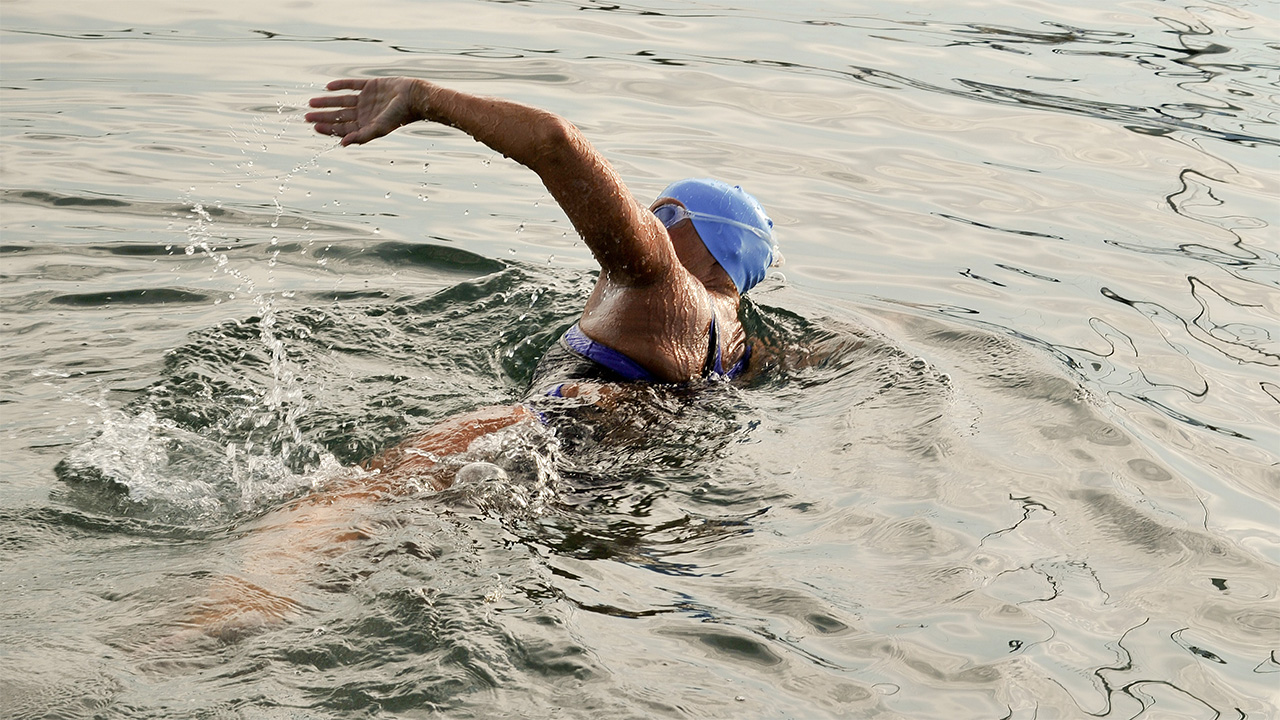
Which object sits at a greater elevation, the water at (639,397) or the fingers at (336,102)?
the fingers at (336,102)

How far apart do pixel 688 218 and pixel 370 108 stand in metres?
1.65

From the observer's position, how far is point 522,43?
11125 mm

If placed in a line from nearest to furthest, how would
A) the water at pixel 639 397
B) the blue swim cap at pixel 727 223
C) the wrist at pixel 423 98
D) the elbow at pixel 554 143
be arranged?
the water at pixel 639 397, the elbow at pixel 554 143, the wrist at pixel 423 98, the blue swim cap at pixel 727 223

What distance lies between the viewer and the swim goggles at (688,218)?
5762 mm

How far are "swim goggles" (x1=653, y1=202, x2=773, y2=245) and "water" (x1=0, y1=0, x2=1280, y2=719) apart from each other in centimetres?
61

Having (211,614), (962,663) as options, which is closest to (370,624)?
(211,614)

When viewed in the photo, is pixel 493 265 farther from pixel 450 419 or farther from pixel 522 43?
pixel 522 43

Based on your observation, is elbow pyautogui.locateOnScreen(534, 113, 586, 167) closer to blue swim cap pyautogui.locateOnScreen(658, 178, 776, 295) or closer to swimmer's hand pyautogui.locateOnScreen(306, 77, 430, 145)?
swimmer's hand pyautogui.locateOnScreen(306, 77, 430, 145)

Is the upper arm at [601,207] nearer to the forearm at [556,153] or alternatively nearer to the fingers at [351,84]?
the forearm at [556,153]

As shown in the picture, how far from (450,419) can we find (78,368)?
1888mm

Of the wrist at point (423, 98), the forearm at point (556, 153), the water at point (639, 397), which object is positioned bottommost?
the water at point (639, 397)

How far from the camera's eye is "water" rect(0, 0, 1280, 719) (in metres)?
3.62

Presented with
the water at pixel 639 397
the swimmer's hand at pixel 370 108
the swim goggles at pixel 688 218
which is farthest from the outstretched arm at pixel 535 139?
the swim goggles at pixel 688 218

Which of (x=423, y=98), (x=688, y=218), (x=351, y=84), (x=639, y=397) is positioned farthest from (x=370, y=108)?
(x=688, y=218)
